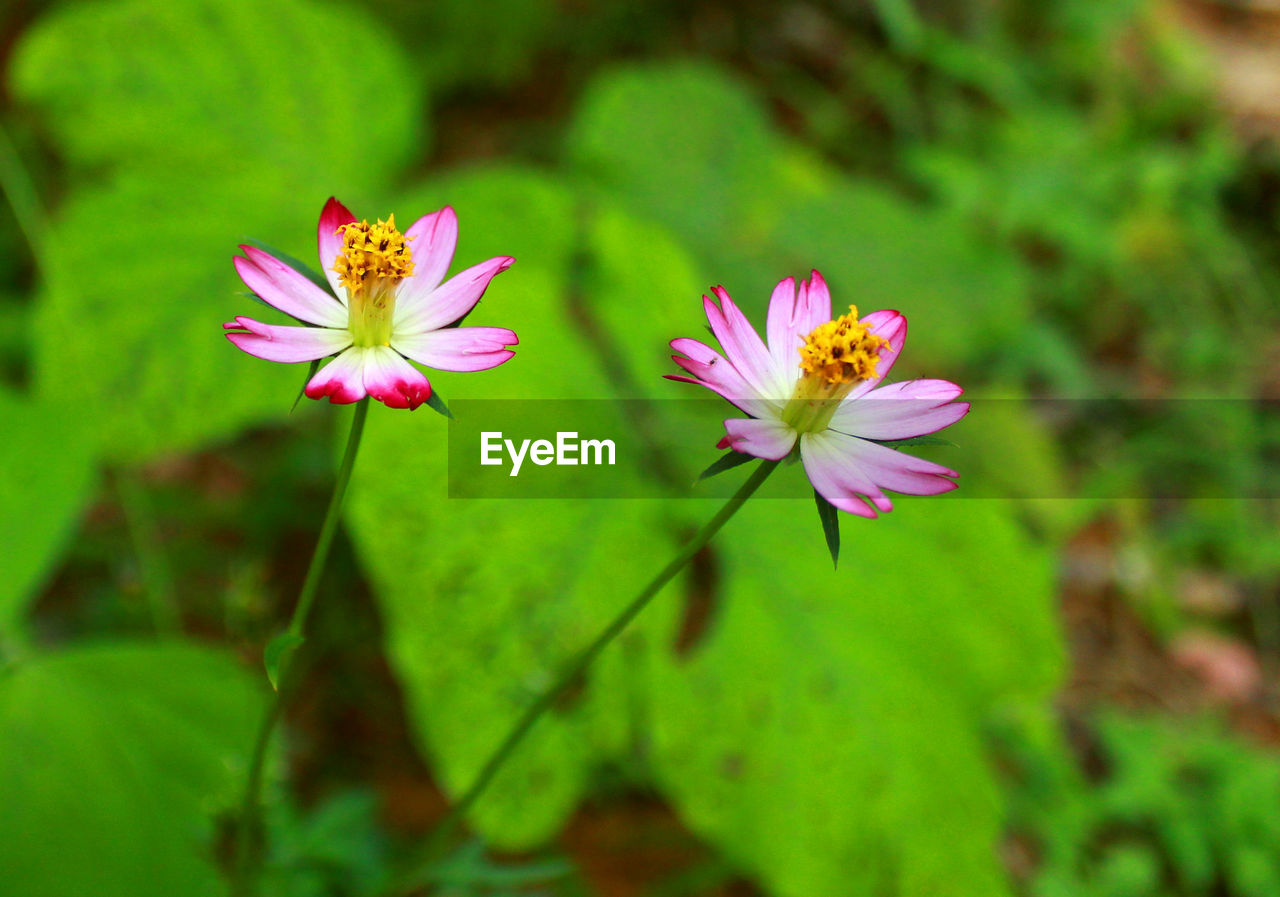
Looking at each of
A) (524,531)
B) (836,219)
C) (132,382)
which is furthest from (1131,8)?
(132,382)

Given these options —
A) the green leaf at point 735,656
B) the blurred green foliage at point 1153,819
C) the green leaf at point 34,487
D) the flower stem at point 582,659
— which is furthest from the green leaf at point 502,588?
the blurred green foliage at point 1153,819

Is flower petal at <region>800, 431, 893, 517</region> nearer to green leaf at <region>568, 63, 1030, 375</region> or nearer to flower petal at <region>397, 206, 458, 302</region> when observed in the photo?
flower petal at <region>397, 206, 458, 302</region>

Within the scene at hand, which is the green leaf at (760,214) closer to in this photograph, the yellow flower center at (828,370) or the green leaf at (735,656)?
the green leaf at (735,656)

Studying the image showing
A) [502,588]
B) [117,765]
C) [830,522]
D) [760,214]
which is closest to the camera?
[830,522]

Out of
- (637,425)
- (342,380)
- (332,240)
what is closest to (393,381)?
(342,380)

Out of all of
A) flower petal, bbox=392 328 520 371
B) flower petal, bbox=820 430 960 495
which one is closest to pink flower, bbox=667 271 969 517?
flower petal, bbox=820 430 960 495

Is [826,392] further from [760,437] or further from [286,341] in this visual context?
[286,341]

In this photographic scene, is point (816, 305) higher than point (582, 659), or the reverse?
point (816, 305)
